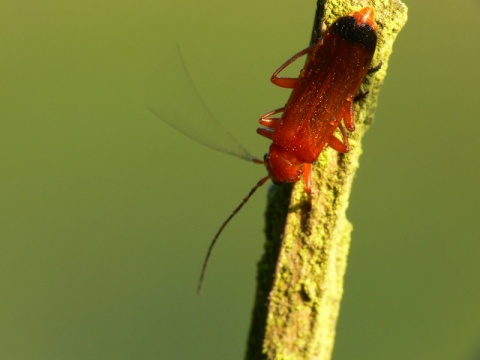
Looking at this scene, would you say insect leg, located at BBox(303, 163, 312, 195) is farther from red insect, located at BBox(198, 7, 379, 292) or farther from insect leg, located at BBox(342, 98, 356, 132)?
insect leg, located at BBox(342, 98, 356, 132)

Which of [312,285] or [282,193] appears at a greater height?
[282,193]

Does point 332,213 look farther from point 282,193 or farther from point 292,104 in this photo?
point 292,104

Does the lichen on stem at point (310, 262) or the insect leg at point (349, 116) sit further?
the insect leg at point (349, 116)

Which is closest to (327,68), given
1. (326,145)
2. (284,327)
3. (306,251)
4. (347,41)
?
(347,41)

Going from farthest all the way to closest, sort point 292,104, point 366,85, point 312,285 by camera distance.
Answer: point 292,104 < point 366,85 < point 312,285

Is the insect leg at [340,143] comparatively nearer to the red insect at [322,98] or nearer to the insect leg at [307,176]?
the red insect at [322,98]

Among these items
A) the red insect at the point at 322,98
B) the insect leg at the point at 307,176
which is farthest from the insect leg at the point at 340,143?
the insect leg at the point at 307,176

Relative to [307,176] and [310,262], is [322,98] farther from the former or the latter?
[310,262]

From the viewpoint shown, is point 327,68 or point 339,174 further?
point 327,68
